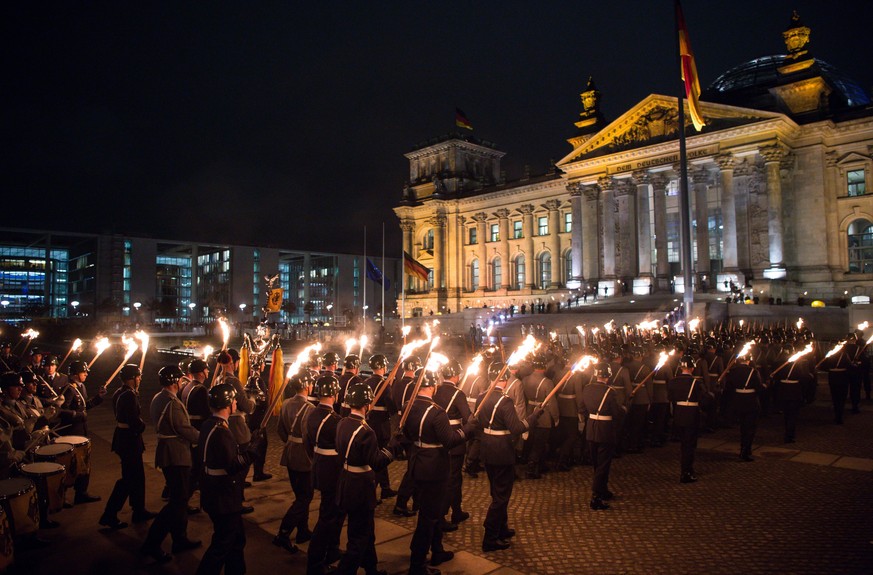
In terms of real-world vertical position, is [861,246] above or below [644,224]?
→ below

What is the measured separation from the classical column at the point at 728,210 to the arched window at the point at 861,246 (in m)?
8.17

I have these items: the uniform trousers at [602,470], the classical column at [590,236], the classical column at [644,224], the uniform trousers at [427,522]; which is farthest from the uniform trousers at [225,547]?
the classical column at [590,236]

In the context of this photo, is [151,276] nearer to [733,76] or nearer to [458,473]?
[733,76]

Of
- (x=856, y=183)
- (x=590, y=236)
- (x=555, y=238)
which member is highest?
(x=856, y=183)

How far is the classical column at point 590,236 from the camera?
55.4 meters

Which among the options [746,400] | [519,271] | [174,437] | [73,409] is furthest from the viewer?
[519,271]

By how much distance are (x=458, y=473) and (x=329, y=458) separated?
2.31m

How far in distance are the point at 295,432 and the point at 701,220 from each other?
45514mm

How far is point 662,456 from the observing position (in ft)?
42.2

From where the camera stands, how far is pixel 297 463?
8023 millimetres

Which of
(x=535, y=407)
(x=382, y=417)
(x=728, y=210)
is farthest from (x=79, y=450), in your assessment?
(x=728, y=210)

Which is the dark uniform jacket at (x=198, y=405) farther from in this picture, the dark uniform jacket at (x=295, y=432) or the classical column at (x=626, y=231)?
the classical column at (x=626, y=231)

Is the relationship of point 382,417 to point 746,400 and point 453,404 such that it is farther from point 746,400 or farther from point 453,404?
point 746,400

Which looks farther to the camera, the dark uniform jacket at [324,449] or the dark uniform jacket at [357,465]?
the dark uniform jacket at [324,449]
